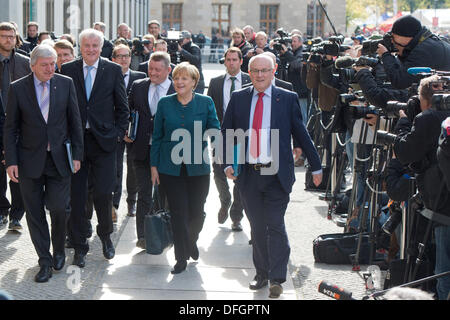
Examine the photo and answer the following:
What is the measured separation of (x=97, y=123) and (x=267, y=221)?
1959 millimetres

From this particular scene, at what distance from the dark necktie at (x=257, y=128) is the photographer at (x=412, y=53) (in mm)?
1283

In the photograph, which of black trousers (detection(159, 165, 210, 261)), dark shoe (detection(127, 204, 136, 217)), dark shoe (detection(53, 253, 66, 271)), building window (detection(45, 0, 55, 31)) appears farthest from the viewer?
building window (detection(45, 0, 55, 31))

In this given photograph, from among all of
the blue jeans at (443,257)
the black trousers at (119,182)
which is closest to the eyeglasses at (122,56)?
the black trousers at (119,182)

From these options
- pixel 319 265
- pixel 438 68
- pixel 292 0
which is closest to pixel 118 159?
pixel 319 265

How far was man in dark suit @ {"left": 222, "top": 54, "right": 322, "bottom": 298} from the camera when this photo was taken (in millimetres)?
6703

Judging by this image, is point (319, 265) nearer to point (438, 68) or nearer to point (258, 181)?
point (258, 181)

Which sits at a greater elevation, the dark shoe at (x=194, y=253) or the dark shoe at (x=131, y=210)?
the dark shoe at (x=194, y=253)

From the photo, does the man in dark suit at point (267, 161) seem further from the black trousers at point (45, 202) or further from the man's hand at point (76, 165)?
the black trousers at point (45, 202)

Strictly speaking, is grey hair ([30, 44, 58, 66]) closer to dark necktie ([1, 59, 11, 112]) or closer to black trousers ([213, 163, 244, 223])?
dark necktie ([1, 59, 11, 112])

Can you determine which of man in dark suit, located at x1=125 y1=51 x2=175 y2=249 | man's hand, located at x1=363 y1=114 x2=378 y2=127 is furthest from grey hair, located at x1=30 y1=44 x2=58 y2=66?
man's hand, located at x1=363 y1=114 x2=378 y2=127

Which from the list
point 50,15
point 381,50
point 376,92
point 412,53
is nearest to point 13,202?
point 376,92

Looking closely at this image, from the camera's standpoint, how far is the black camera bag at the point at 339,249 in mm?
7711

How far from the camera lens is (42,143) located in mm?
7102

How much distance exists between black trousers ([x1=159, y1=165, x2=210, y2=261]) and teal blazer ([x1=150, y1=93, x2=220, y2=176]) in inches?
3.1
